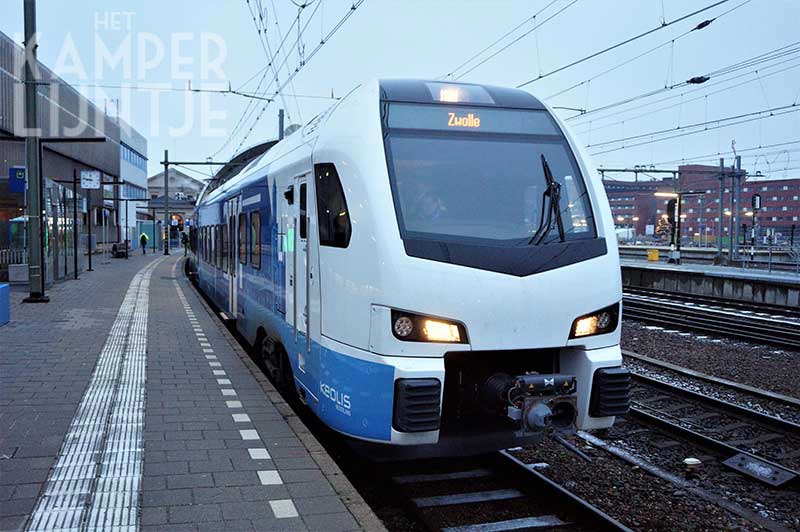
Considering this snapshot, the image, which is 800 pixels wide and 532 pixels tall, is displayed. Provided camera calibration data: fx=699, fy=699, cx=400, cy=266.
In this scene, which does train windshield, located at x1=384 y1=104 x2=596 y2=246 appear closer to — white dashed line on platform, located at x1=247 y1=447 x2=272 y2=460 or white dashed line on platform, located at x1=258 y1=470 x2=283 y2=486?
white dashed line on platform, located at x1=258 y1=470 x2=283 y2=486

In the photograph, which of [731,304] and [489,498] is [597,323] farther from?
[731,304]

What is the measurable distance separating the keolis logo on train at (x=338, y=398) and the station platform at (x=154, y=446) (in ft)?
1.59

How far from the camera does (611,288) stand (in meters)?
5.17

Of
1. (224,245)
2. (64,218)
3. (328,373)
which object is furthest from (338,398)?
(64,218)

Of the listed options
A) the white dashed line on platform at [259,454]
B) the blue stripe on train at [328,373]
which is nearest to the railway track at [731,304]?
the blue stripe on train at [328,373]

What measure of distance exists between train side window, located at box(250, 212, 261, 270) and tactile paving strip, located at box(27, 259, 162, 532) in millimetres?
1944

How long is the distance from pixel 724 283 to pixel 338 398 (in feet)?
70.0

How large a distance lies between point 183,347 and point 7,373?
2.80 m

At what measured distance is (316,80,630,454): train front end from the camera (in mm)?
4664

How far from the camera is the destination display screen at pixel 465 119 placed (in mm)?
5316

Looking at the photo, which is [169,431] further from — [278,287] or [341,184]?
[341,184]

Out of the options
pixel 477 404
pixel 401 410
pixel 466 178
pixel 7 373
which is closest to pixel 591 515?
pixel 477 404

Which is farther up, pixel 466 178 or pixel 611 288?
pixel 466 178

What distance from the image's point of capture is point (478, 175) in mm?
5238
